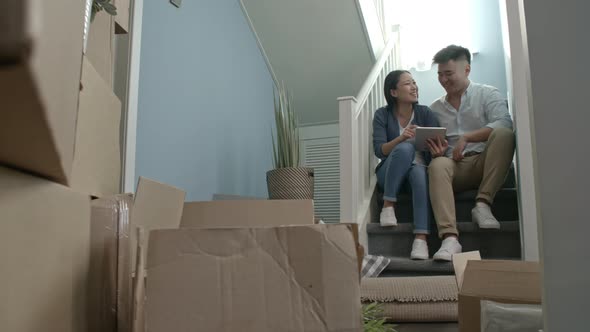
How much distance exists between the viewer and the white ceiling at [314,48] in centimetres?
311

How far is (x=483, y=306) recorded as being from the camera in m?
0.85

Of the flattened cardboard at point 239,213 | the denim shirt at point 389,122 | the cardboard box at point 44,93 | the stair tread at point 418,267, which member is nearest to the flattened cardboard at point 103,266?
the cardboard box at point 44,93

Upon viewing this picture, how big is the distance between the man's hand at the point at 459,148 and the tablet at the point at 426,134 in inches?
3.3

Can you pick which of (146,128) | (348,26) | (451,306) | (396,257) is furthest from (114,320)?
(348,26)

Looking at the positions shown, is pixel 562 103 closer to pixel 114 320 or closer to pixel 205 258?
pixel 205 258

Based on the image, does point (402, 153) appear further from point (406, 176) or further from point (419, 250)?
point (419, 250)

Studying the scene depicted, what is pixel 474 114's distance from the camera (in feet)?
Result: 8.32

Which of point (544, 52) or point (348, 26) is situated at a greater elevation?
point (348, 26)

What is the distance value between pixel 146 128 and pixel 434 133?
1376 mm

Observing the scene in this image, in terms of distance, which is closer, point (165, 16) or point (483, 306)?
point (483, 306)

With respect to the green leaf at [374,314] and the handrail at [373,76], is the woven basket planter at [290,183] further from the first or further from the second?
the green leaf at [374,314]

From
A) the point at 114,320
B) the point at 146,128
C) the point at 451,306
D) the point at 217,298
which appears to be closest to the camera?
the point at 217,298

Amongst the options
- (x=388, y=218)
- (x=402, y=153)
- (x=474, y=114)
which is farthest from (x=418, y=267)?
(x=474, y=114)

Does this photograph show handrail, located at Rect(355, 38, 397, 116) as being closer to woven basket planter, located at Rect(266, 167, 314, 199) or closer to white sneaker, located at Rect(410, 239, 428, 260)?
woven basket planter, located at Rect(266, 167, 314, 199)
